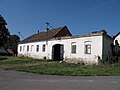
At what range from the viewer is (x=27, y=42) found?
45.0 m

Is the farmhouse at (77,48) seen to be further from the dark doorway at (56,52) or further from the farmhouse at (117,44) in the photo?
the farmhouse at (117,44)

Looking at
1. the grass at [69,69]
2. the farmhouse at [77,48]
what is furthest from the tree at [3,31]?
the grass at [69,69]

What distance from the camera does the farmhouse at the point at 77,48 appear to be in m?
27.2

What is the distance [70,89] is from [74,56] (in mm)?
20853

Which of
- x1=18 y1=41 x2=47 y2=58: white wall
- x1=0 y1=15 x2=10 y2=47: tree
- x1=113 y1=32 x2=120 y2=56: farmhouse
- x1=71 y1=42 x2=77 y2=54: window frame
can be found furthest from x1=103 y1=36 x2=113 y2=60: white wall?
x1=0 y1=15 x2=10 y2=47: tree

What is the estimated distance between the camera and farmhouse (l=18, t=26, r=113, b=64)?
1073 inches

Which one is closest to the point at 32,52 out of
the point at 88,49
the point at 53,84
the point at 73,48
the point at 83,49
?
the point at 73,48

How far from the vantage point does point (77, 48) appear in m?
30.1

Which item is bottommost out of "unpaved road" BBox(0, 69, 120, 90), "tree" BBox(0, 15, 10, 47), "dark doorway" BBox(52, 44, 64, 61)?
"unpaved road" BBox(0, 69, 120, 90)

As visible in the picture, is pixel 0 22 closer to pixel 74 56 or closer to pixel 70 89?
pixel 74 56

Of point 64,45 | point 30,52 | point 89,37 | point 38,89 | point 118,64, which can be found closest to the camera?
point 38,89

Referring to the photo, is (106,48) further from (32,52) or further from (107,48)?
(32,52)

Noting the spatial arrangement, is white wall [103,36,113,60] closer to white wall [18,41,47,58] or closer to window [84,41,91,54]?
window [84,41,91,54]

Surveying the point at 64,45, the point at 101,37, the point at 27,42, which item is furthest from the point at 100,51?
the point at 27,42
